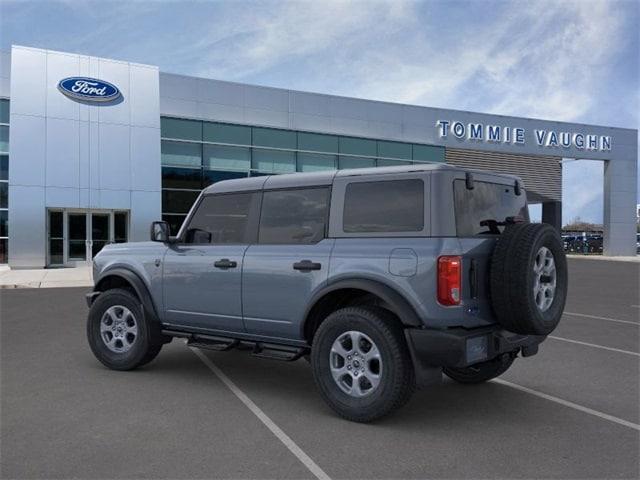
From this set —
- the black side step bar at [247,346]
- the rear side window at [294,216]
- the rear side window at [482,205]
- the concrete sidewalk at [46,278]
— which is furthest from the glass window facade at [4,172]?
the rear side window at [482,205]

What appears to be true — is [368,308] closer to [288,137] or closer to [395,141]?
[288,137]

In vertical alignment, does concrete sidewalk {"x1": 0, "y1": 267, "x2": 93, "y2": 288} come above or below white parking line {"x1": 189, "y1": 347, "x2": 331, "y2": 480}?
above

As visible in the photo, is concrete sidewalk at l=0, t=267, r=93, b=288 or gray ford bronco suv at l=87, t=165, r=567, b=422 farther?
concrete sidewalk at l=0, t=267, r=93, b=288

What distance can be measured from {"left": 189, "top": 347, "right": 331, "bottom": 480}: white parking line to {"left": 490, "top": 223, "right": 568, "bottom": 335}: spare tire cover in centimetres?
181

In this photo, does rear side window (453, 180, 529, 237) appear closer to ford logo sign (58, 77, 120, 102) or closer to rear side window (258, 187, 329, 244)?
rear side window (258, 187, 329, 244)

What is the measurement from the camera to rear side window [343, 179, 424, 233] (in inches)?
181

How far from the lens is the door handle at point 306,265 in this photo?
4.87 meters

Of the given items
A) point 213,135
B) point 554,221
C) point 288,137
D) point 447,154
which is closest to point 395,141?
point 447,154

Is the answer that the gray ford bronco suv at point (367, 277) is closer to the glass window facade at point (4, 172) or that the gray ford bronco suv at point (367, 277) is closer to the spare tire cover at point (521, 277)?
the spare tire cover at point (521, 277)

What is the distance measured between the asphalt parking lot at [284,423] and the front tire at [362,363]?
0.57ft

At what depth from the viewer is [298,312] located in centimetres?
499

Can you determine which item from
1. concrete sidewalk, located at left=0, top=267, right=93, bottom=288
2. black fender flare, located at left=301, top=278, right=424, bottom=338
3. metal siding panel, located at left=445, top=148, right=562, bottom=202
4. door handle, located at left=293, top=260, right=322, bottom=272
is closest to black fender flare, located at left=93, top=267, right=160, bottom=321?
door handle, located at left=293, top=260, right=322, bottom=272

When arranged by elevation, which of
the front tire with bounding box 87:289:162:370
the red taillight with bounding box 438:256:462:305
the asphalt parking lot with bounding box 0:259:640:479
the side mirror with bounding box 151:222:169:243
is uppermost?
the side mirror with bounding box 151:222:169:243

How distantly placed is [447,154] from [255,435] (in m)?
28.7
